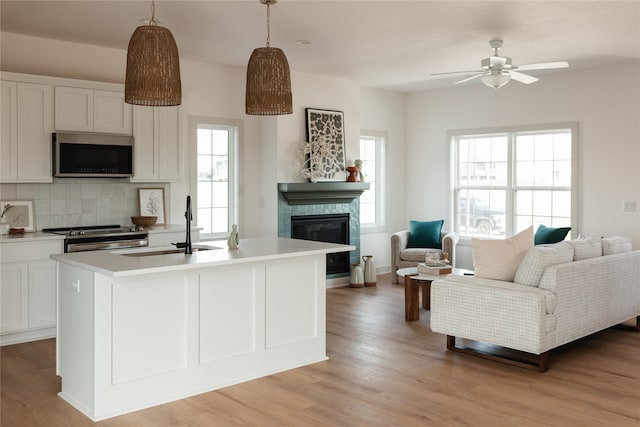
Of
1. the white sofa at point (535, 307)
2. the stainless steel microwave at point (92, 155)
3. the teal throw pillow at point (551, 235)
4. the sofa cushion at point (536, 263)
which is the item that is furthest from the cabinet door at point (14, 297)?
the teal throw pillow at point (551, 235)

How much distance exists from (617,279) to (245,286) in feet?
10.2

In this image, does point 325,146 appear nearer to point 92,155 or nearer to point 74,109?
point 92,155

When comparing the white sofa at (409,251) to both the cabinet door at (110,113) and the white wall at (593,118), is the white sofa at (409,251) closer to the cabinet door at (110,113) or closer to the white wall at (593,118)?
the white wall at (593,118)

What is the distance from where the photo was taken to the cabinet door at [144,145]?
5910mm

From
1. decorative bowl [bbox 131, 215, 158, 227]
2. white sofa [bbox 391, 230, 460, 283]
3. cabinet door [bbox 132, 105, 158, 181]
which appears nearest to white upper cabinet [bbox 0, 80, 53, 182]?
cabinet door [bbox 132, 105, 158, 181]

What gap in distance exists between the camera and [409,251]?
7836mm

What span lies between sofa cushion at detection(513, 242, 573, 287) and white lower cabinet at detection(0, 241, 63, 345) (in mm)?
3800

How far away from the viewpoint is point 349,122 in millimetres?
7973

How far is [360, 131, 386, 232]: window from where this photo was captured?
28.7ft

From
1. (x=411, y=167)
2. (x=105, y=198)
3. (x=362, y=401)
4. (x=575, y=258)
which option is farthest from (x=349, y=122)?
(x=362, y=401)

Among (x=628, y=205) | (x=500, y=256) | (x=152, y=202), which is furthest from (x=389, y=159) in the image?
(x=500, y=256)

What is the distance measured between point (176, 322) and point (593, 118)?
18.7 feet

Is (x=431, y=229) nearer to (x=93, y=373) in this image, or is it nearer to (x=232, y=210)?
(x=232, y=210)

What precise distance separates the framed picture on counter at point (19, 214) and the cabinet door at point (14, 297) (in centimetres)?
62
